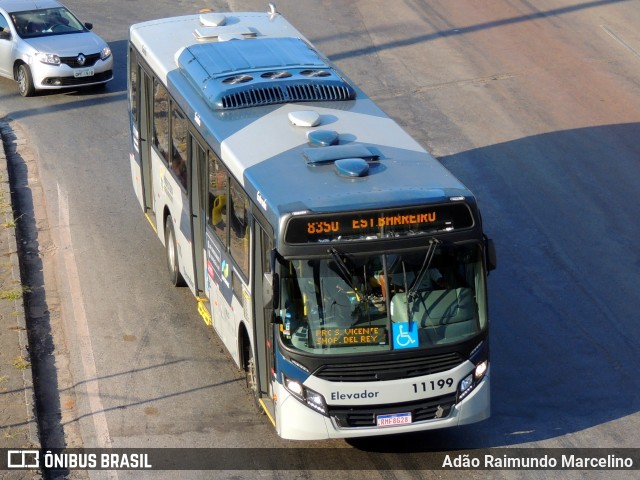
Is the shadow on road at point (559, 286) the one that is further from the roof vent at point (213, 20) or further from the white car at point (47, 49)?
the white car at point (47, 49)

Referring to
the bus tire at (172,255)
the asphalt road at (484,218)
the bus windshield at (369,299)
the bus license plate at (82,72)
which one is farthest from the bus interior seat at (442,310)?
the bus license plate at (82,72)

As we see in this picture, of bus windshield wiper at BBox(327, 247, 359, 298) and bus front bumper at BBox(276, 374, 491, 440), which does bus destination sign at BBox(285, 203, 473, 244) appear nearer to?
bus windshield wiper at BBox(327, 247, 359, 298)

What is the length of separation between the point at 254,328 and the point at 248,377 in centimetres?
113

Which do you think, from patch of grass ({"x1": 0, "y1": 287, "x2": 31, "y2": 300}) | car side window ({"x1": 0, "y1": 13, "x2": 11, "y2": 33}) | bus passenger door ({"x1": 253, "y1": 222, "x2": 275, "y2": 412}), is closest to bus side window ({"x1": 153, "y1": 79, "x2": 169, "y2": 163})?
patch of grass ({"x1": 0, "y1": 287, "x2": 31, "y2": 300})

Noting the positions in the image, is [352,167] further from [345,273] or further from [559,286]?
[559,286]

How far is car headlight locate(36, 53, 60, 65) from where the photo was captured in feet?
74.0

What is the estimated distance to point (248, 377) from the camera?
12523mm

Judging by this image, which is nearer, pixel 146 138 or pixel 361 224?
pixel 361 224

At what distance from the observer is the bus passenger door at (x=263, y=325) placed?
11016 mm

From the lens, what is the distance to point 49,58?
22.6 metres

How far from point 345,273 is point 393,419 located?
1.49 metres

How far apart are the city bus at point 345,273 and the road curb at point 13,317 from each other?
2.27 meters

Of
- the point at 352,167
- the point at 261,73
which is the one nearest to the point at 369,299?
the point at 352,167

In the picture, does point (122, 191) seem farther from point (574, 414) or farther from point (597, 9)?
point (597, 9)
